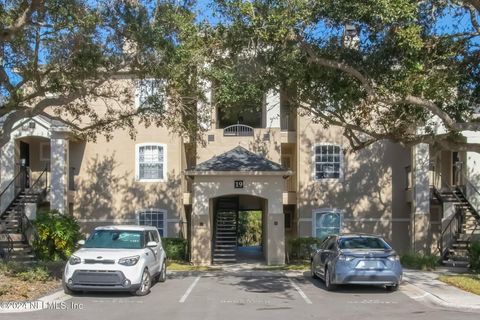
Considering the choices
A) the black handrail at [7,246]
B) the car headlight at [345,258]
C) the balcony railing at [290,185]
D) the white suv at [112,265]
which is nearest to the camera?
the white suv at [112,265]

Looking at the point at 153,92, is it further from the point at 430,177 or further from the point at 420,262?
the point at 430,177

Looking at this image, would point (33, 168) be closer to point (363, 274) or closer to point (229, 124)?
point (229, 124)

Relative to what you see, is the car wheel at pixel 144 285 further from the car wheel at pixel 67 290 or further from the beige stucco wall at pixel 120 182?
the beige stucco wall at pixel 120 182

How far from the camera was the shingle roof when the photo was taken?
2572 cm

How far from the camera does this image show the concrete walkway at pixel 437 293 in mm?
13648

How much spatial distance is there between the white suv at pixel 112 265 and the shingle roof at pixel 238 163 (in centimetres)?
996

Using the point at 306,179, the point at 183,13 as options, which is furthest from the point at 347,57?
the point at 306,179

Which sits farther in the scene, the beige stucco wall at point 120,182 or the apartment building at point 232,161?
the beige stucco wall at point 120,182

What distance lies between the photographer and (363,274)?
15.4m

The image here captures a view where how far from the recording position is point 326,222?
28.1m

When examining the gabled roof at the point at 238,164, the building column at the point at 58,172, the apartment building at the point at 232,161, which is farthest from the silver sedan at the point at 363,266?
the building column at the point at 58,172

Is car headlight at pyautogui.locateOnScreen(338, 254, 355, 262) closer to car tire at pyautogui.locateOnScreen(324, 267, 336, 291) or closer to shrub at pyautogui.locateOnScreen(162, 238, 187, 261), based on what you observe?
car tire at pyautogui.locateOnScreen(324, 267, 336, 291)

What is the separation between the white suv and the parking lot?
0.32m

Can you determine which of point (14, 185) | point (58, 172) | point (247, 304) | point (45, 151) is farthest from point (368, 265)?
point (45, 151)
